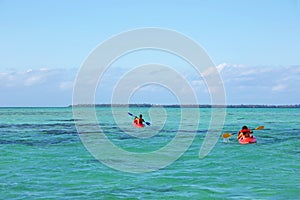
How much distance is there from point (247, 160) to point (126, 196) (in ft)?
34.0

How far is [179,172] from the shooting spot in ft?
66.4

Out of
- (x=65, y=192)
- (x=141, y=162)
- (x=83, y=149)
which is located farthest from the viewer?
(x=83, y=149)

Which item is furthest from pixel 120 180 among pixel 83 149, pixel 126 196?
pixel 83 149

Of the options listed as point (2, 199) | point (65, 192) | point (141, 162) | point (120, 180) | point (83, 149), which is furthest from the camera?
point (83, 149)

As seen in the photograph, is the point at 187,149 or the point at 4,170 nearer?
the point at 4,170

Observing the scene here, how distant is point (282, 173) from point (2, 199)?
1249cm

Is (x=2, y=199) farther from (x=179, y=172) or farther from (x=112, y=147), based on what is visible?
(x=112, y=147)

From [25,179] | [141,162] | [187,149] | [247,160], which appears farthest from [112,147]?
[25,179]

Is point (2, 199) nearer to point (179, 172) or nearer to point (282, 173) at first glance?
point (179, 172)

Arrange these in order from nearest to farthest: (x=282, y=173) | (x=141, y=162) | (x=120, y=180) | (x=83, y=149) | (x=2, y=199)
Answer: (x=2, y=199)
(x=120, y=180)
(x=282, y=173)
(x=141, y=162)
(x=83, y=149)

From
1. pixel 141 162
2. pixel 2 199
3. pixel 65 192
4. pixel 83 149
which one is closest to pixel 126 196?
pixel 65 192

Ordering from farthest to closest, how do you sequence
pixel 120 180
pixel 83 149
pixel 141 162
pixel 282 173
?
pixel 83 149 < pixel 141 162 < pixel 282 173 < pixel 120 180

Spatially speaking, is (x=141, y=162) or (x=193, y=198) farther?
(x=141, y=162)

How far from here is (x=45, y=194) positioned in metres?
16.0
